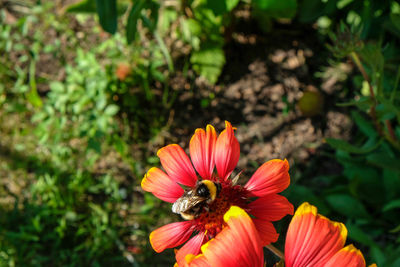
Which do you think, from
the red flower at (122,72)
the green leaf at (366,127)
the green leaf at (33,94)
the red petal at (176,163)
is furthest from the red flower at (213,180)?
the green leaf at (33,94)

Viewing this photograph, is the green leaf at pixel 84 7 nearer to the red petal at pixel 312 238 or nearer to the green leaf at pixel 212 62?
the green leaf at pixel 212 62

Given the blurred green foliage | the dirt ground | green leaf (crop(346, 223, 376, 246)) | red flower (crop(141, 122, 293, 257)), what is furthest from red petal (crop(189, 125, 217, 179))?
the dirt ground

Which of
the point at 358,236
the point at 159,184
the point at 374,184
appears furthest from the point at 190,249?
the point at 374,184

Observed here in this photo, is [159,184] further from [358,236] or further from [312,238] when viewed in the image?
[358,236]

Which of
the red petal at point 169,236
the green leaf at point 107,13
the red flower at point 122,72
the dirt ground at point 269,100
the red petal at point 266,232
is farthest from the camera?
the red flower at point 122,72

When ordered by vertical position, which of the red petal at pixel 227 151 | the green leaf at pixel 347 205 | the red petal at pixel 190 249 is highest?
the red petal at pixel 227 151

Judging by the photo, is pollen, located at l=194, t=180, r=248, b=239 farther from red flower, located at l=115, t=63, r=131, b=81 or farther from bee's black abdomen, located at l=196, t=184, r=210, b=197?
red flower, located at l=115, t=63, r=131, b=81

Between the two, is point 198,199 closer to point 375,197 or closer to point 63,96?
point 375,197
